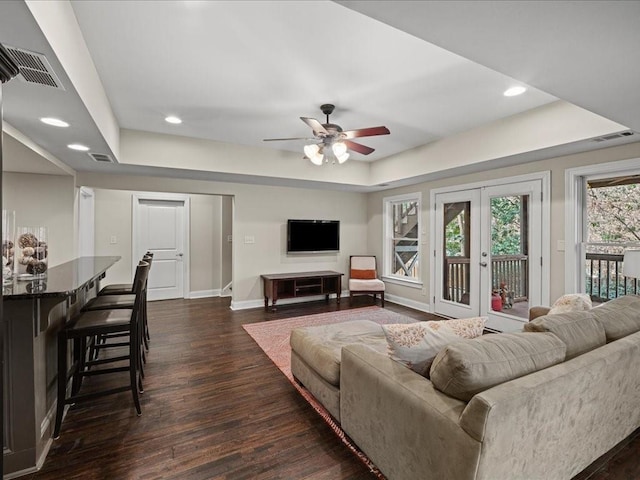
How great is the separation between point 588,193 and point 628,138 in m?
0.71

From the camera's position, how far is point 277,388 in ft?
→ 8.75

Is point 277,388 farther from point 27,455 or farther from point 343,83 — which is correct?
point 343,83

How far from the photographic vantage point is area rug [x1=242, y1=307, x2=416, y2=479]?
2059 millimetres

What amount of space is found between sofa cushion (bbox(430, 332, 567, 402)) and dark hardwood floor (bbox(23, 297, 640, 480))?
0.83 meters

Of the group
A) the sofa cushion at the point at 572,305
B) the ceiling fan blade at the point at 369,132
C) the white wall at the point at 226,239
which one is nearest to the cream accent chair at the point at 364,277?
the white wall at the point at 226,239

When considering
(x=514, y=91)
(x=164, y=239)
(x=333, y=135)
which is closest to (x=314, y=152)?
(x=333, y=135)

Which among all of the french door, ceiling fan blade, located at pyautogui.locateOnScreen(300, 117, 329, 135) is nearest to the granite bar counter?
ceiling fan blade, located at pyautogui.locateOnScreen(300, 117, 329, 135)

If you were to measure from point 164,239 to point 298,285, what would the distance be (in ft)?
9.41

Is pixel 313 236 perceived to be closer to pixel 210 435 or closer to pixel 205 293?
pixel 205 293

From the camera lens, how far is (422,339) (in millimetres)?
1614

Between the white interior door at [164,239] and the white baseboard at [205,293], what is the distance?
0.58 ft

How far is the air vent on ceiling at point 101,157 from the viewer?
3459 millimetres

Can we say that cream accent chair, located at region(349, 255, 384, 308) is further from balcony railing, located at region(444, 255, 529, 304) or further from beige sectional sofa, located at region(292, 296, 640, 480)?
beige sectional sofa, located at region(292, 296, 640, 480)

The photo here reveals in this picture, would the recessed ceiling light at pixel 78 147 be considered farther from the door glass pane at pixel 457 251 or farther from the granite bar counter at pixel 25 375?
the door glass pane at pixel 457 251
